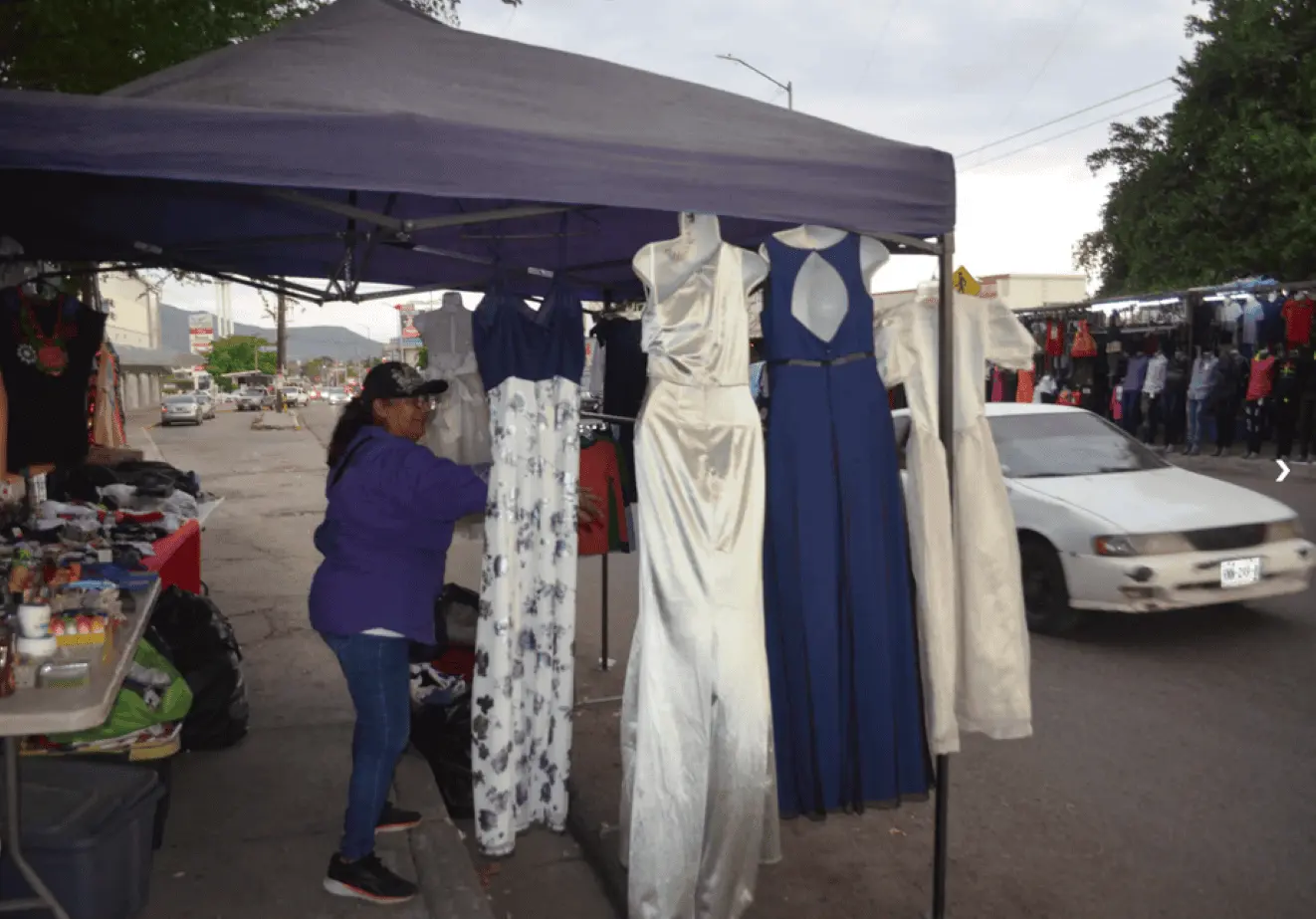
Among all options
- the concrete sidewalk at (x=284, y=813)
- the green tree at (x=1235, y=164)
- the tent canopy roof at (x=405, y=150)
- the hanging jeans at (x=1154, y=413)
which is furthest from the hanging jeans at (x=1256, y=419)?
the concrete sidewalk at (x=284, y=813)

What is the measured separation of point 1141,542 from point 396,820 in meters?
4.78

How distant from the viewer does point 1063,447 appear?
767 cm

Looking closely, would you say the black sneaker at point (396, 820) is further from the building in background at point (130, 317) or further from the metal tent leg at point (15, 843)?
the building in background at point (130, 317)

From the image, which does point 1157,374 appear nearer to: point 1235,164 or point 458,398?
point 1235,164

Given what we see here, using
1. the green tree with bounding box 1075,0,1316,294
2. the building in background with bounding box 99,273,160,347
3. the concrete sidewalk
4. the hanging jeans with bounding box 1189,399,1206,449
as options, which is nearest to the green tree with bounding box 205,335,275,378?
the building in background with bounding box 99,273,160,347

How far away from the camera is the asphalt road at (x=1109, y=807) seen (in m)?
3.62

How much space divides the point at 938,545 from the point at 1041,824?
161 cm

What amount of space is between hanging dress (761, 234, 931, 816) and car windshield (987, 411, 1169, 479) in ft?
13.8

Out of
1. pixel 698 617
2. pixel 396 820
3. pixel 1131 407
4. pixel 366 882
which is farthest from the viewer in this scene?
pixel 1131 407

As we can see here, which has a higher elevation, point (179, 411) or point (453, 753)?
point (179, 411)

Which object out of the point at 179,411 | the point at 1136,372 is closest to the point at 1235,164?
the point at 1136,372

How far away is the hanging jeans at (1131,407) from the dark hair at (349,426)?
1791 cm

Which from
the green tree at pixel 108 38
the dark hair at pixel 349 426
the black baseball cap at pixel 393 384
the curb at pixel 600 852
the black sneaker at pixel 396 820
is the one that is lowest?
the curb at pixel 600 852

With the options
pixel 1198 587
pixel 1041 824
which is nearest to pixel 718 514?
pixel 1041 824
